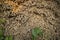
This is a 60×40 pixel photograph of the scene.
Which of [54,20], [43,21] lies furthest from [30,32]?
[54,20]

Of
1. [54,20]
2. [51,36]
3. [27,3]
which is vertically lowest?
[51,36]

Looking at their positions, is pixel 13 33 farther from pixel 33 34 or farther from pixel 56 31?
pixel 56 31

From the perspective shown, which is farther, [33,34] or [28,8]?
[28,8]

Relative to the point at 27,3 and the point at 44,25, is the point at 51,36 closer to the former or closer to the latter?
the point at 44,25

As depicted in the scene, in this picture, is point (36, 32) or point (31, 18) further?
point (31, 18)

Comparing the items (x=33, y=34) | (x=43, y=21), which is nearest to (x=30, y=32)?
(x=33, y=34)

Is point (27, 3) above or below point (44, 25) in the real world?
above
